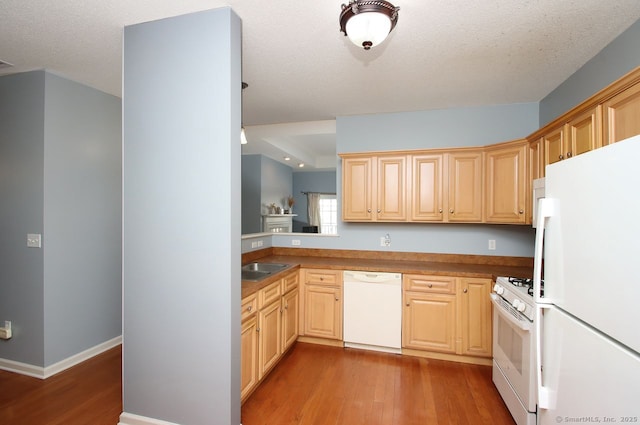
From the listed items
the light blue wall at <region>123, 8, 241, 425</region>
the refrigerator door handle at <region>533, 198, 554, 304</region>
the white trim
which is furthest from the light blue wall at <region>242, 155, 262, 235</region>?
the refrigerator door handle at <region>533, 198, 554, 304</region>

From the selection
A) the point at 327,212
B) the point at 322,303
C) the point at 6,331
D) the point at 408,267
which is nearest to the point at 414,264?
the point at 408,267

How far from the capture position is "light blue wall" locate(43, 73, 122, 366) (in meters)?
2.48

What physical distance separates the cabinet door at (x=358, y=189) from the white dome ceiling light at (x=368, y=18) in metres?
1.74

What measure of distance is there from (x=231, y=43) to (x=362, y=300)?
241 centimetres

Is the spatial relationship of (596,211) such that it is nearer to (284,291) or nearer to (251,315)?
(251,315)

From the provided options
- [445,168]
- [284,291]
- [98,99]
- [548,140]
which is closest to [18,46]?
[98,99]

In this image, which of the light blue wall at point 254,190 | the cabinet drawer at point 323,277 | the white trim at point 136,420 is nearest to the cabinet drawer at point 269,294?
Answer: the cabinet drawer at point 323,277

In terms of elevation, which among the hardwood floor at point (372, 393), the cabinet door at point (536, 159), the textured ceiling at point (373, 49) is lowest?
the hardwood floor at point (372, 393)

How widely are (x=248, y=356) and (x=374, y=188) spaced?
200 centimetres

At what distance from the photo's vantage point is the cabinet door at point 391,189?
3.12 metres

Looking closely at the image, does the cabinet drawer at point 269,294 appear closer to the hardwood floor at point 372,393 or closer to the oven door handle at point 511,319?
the hardwood floor at point 372,393

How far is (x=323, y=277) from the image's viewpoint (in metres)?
3.07

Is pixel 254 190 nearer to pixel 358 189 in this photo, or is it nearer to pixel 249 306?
pixel 358 189

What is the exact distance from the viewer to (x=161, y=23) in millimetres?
1781
